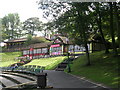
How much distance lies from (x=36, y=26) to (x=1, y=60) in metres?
31.0

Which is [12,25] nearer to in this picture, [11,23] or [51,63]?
[11,23]

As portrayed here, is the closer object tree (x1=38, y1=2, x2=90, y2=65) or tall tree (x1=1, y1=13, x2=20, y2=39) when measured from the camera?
tree (x1=38, y1=2, x2=90, y2=65)

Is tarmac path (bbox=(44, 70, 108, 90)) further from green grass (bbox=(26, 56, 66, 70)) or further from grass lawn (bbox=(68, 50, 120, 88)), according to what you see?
green grass (bbox=(26, 56, 66, 70))

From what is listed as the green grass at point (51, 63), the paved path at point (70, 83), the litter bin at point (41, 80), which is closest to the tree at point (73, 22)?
the paved path at point (70, 83)

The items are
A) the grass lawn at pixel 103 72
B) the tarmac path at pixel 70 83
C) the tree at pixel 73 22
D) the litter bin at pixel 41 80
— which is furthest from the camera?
the tree at pixel 73 22

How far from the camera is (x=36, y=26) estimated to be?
3172 inches

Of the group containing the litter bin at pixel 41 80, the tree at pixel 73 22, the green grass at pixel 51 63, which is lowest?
the green grass at pixel 51 63

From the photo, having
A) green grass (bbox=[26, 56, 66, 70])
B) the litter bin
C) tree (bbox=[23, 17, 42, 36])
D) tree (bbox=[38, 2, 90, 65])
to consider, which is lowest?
green grass (bbox=[26, 56, 66, 70])

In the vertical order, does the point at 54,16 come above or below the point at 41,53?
above

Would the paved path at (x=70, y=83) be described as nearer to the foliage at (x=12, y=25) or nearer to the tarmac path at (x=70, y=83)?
the tarmac path at (x=70, y=83)

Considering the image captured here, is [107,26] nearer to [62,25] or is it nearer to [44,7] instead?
[62,25]

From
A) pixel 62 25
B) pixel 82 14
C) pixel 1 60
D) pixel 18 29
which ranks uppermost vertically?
pixel 18 29

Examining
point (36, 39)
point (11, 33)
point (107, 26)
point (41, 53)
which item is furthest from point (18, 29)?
point (107, 26)

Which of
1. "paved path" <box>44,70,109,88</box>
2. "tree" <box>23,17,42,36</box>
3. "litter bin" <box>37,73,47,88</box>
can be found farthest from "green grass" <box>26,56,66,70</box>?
"tree" <box>23,17,42,36</box>
